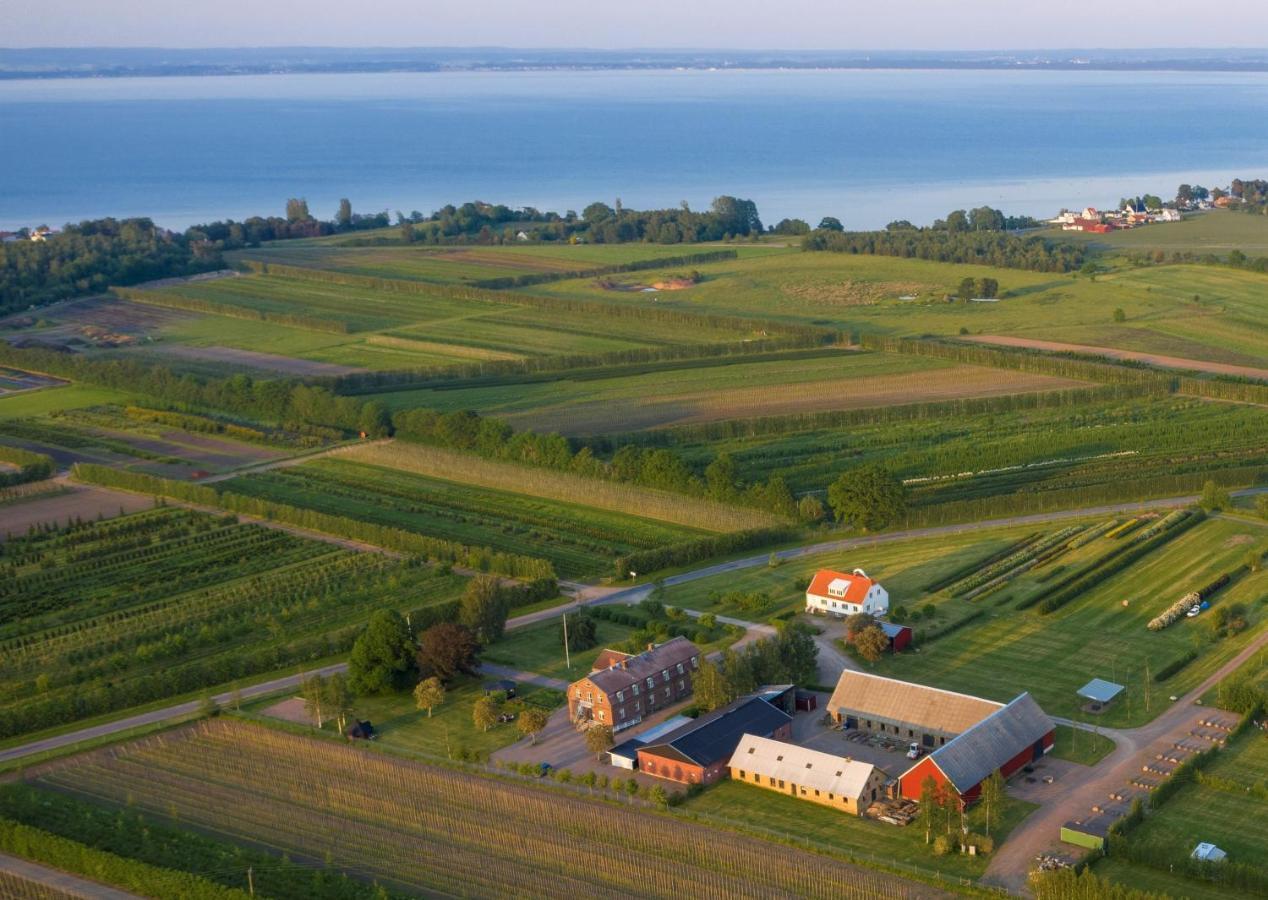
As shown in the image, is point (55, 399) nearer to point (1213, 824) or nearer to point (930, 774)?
point (930, 774)

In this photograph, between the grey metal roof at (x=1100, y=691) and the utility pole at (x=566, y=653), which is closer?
the grey metal roof at (x=1100, y=691)

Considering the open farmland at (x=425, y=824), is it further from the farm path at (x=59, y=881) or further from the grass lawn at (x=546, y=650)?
the grass lawn at (x=546, y=650)

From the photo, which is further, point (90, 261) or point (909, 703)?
point (90, 261)

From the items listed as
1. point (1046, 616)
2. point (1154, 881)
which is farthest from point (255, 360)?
point (1154, 881)

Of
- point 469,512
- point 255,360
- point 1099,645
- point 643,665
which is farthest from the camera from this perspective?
point 255,360

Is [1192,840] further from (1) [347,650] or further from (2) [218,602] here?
(2) [218,602]

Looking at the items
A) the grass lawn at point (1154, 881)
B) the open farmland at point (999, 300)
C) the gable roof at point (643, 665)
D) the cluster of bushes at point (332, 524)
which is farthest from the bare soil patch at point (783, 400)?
the grass lawn at point (1154, 881)

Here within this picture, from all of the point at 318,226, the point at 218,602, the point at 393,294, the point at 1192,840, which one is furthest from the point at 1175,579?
the point at 318,226
